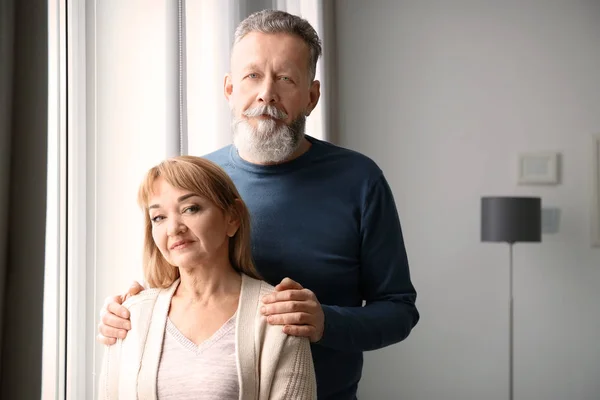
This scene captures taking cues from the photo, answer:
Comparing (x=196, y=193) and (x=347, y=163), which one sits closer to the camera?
(x=196, y=193)

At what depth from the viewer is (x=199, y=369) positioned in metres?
1.16

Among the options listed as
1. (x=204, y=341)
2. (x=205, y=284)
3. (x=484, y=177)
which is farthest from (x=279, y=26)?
(x=484, y=177)

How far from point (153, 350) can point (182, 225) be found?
0.71 feet

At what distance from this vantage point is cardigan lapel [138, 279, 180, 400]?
117cm

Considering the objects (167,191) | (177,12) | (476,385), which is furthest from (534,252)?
(167,191)

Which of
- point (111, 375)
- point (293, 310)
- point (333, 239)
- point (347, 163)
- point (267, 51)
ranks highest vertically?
point (267, 51)

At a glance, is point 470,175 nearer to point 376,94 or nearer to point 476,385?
point 376,94

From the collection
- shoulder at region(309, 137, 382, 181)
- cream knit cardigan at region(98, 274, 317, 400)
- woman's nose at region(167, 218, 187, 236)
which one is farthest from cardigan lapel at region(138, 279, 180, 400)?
shoulder at region(309, 137, 382, 181)

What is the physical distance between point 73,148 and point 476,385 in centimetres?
325

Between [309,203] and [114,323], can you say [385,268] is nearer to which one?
[309,203]

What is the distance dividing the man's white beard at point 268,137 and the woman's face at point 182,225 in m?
0.24

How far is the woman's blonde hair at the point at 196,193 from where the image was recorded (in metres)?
1.25

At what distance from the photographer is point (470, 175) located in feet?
14.7

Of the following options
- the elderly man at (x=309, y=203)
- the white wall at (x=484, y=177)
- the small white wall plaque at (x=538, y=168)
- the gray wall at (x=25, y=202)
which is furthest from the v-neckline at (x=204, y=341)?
the small white wall plaque at (x=538, y=168)
